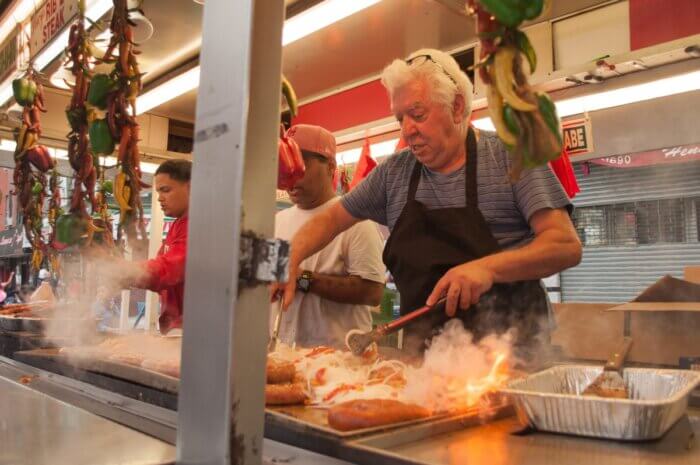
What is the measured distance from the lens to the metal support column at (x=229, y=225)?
71 centimetres

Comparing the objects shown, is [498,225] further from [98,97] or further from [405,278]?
[98,97]

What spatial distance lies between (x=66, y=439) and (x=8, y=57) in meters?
2.92

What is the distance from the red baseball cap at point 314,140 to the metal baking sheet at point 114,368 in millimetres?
1460

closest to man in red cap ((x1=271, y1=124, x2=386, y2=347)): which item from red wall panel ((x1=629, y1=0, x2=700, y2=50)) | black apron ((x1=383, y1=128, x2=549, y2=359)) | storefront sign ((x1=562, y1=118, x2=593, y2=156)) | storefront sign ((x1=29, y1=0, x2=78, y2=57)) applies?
black apron ((x1=383, y1=128, x2=549, y2=359))

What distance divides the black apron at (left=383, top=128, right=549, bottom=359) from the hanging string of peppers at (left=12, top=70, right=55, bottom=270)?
1588 mm

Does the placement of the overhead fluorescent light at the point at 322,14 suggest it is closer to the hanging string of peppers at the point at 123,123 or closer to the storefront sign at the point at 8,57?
the hanging string of peppers at the point at 123,123

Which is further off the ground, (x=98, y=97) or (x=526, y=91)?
(x=98, y=97)

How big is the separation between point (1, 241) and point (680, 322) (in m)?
8.47

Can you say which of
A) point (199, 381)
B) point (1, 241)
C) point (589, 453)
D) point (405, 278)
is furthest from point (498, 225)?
point (1, 241)

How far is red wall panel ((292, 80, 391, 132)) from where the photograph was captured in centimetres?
534

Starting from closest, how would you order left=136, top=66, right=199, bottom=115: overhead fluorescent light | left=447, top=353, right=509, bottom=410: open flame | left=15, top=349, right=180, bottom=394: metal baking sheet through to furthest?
left=447, top=353, right=509, bottom=410: open flame, left=15, top=349, right=180, bottom=394: metal baking sheet, left=136, top=66, right=199, bottom=115: overhead fluorescent light

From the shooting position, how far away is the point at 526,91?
905 mm

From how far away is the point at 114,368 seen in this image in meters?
1.70

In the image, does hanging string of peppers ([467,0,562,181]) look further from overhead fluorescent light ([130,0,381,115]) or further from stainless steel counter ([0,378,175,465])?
overhead fluorescent light ([130,0,381,115])
